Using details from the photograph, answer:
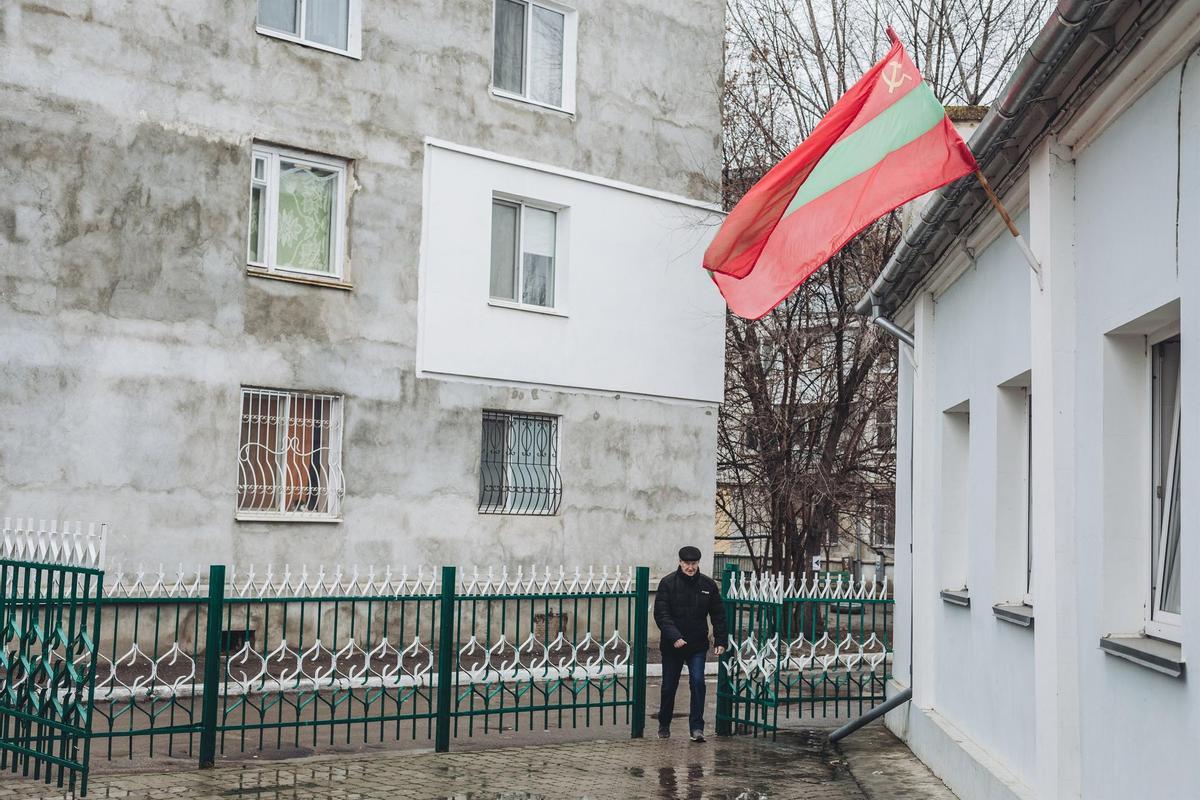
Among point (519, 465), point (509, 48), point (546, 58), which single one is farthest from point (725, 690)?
point (546, 58)

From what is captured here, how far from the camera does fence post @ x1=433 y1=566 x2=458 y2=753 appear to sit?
11.1m

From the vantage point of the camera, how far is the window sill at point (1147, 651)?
564 centimetres

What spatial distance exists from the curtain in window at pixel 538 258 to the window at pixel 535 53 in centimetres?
164

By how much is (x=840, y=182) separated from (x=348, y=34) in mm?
11203

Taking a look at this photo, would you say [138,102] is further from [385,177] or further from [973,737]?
[973,737]

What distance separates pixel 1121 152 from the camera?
6.38 meters

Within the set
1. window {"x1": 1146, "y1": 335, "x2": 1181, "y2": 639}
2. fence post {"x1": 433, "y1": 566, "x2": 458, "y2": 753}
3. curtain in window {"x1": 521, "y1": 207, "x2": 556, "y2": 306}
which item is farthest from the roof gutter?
curtain in window {"x1": 521, "y1": 207, "x2": 556, "y2": 306}

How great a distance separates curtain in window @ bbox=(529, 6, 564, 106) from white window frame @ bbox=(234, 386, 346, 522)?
219 inches

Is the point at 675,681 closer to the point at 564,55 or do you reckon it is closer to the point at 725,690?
the point at 725,690

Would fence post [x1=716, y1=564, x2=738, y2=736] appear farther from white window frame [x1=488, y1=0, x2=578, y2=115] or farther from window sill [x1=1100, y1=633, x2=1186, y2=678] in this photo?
white window frame [x1=488, y1=0, x2=578, y2=115]

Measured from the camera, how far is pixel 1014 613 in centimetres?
845

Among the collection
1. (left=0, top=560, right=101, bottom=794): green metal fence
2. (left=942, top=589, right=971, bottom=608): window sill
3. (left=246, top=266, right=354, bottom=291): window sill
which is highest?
(left=246, top=266, right=354, bottom=291): window sill

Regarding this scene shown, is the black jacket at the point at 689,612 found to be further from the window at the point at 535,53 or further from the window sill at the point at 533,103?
the window at the point at 535,53

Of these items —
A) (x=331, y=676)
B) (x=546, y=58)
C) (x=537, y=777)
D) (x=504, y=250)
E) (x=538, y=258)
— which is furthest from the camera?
(x=546, y=58)
